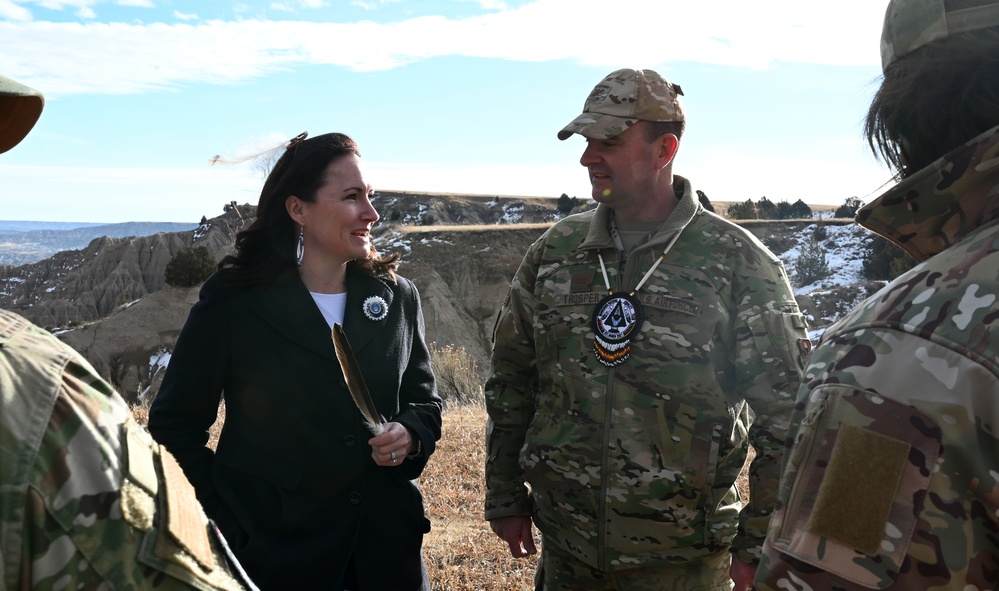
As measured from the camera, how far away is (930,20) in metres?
1.38

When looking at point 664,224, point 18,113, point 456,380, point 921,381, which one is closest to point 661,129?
point 664,224

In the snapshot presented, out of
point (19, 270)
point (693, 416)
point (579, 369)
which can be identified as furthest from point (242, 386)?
point (19, 270)

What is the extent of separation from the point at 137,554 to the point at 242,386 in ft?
6.17

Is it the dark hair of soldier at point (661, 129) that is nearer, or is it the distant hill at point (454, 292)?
the dark hair of soldier at point (661, 129)

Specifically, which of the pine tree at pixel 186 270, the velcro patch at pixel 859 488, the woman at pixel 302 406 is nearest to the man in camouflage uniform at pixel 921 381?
the velcro patch at pixel 859 488

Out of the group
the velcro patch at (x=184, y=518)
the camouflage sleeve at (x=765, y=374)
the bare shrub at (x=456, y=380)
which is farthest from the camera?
the bare shrub at (x=456, y=380)

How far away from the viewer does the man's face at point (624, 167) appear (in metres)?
3.18

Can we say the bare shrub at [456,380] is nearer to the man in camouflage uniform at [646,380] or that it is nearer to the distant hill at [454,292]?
the man in camouflage uniform at [646,380]

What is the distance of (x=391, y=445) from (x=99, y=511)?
5.90ft

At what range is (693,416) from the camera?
113 inches

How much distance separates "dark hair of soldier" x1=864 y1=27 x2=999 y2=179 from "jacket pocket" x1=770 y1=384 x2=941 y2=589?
0.50m

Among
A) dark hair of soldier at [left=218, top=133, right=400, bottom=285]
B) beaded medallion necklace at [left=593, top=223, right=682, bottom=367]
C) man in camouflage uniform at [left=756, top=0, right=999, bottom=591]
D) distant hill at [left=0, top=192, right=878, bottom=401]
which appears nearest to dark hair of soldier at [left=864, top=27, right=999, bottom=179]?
man in camouflage uniform at [left=756, top=0, right=999, bottom=591]

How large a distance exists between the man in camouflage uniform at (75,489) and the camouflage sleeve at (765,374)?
201 centimetres

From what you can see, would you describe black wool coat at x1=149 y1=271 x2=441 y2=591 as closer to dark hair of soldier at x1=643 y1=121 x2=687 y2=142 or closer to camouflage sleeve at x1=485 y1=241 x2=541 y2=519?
camouflage sleeve at x1=485 y1=241 x2=541 y2=519
